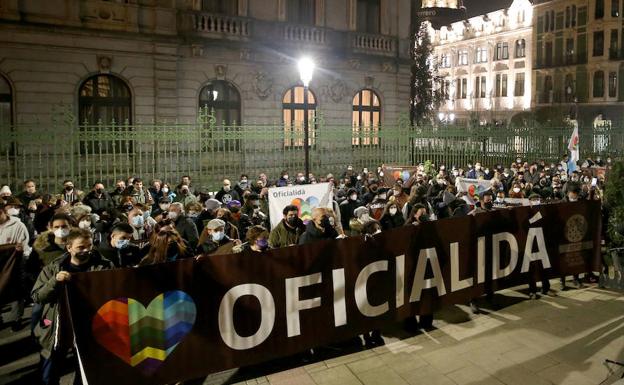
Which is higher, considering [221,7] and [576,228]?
[221,7]

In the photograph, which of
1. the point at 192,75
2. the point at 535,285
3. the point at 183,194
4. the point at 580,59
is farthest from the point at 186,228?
the point at 580,59

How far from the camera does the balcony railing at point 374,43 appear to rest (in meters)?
27.7

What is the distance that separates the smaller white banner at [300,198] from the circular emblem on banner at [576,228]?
4.38 metres

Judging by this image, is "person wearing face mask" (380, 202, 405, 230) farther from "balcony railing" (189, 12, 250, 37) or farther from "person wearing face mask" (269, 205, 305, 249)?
"balcony railing" (189, 12, 250, 37)

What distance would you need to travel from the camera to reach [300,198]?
35.9 ft

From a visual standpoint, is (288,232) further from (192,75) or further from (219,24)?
(219,24)

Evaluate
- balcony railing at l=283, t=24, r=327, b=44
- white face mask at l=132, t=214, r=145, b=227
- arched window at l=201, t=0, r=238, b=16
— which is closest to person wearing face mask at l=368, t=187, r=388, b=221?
white face mask at l=132, t=214, r=145, b=227

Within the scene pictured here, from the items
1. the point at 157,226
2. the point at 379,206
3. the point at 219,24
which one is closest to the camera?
the point at 157,226

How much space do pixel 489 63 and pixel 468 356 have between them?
2878 inches

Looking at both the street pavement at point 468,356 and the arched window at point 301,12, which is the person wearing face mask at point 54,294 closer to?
the street pavement at point 468,356

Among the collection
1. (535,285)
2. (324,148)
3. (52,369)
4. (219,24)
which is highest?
(219,24)

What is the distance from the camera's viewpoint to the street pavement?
6.33m

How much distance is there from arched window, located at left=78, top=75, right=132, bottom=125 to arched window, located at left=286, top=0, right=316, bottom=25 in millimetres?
8781

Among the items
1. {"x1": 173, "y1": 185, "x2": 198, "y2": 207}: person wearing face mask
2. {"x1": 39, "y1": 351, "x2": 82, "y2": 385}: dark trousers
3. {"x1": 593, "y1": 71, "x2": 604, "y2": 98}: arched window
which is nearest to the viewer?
{"x1": 39, "y1": 351, "x2": 82, "y2": 385}: dark trousers
